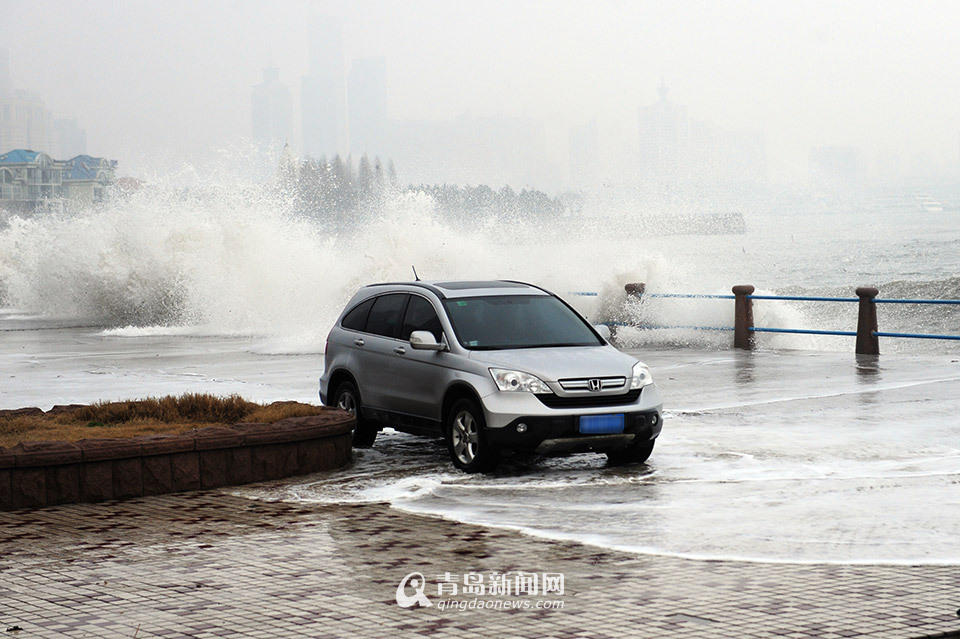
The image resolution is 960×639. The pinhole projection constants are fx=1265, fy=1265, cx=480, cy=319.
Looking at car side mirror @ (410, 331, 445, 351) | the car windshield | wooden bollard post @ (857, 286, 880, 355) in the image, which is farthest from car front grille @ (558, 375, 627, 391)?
wooden bollard post @ (857, 286, 880, 355)

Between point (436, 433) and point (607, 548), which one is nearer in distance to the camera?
point (607, 548)

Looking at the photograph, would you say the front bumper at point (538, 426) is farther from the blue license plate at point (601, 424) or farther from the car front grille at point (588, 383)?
the car front grille at point (588, 383)

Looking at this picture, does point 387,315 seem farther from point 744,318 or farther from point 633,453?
point 744,318

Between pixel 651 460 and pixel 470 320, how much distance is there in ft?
6.56

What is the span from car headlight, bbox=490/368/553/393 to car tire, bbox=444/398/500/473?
279 millimetres

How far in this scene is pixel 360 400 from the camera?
11969mm

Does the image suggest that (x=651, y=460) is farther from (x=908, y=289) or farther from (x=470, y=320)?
(x=908, y=289)

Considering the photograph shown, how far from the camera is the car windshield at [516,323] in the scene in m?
11.0

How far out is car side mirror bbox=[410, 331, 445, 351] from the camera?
1082 cm

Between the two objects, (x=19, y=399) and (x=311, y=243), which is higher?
(x=311, y=243)

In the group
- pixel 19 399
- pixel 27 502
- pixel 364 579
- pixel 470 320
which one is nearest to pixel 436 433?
pixel 470 320

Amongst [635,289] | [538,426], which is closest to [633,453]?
[538,426]

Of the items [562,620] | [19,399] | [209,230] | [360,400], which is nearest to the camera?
[562,620]
